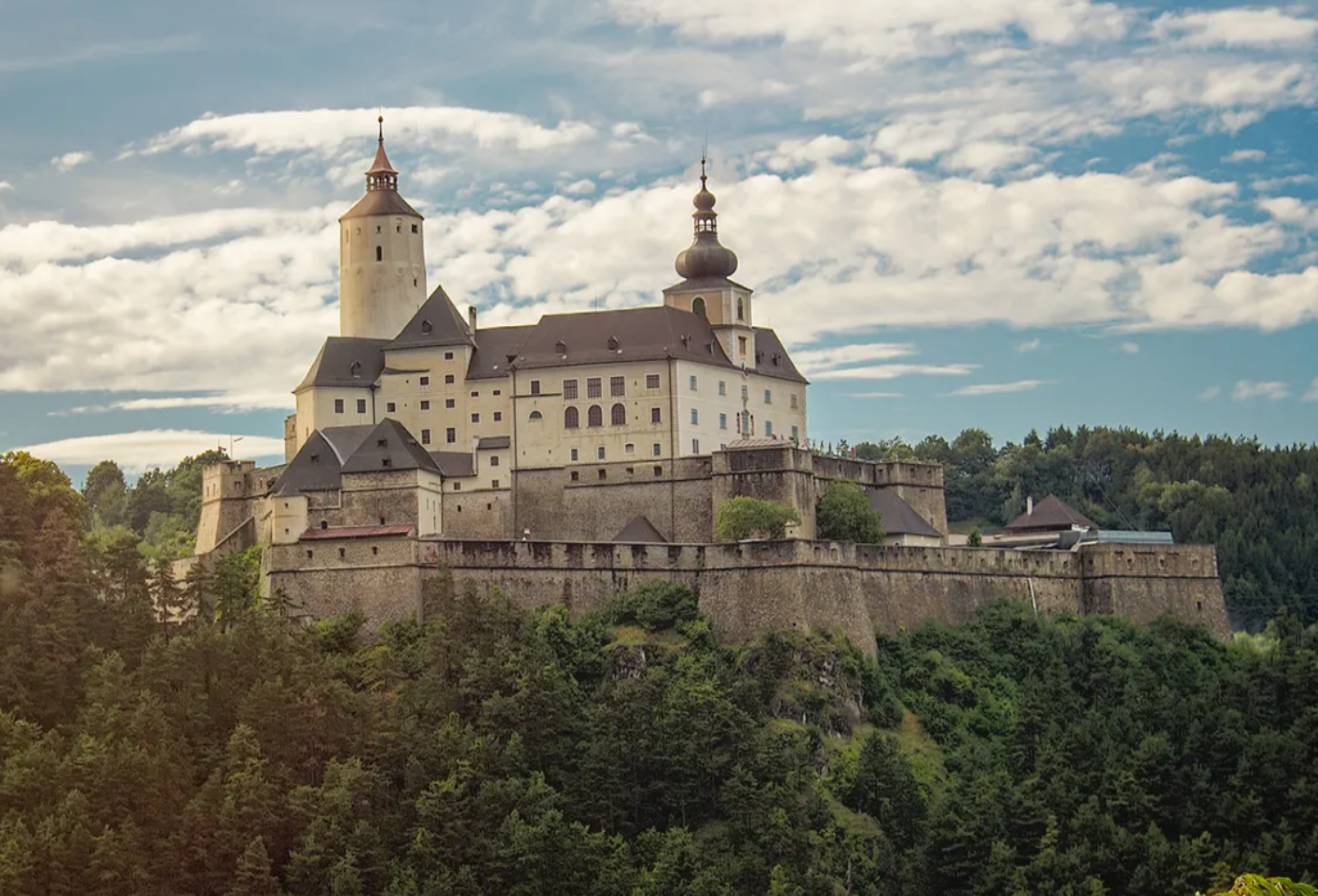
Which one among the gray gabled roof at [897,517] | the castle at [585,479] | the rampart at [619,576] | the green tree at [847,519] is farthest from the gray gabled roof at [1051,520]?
the rampart at [619,576]

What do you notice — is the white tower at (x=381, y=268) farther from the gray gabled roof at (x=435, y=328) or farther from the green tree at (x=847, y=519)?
the green tree at (x=847, y=519)

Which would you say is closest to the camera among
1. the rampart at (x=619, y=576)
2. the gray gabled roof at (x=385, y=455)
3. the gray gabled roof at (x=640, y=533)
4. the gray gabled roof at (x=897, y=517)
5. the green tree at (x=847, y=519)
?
the rampart at (x=619, y=576)

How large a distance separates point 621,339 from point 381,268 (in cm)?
982

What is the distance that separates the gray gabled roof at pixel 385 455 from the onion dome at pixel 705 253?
14666 millimetres

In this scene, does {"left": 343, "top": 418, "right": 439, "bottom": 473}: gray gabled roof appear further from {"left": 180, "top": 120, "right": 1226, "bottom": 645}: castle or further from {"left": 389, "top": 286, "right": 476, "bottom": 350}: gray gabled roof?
{"left": 389, "top": 286, "right": 476, "bottom": 350}: gray gabled roof

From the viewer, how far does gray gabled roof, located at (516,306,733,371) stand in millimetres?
80812

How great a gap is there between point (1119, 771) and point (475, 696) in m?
18.0

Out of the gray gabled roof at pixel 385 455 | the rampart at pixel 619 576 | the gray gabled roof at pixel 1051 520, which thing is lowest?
the rampart at pixel 619 576

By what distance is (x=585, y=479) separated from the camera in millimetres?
79312

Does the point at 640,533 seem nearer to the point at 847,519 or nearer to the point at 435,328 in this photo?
the point at 847,519

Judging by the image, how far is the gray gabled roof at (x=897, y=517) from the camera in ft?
257

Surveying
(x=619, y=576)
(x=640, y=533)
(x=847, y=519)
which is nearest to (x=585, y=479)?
(x=640, y=533)

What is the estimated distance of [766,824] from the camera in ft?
202

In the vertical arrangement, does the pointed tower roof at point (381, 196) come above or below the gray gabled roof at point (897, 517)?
above
